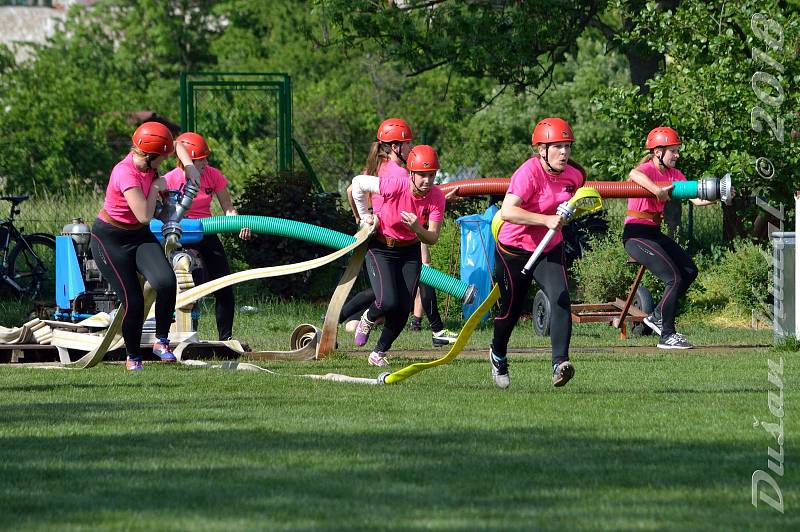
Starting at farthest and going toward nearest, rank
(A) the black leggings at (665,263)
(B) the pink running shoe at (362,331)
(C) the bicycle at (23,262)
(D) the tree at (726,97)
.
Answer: (C) the bicycle at (23,262) → (D) the tree at (726,97) → (A) the black leggings at (665,263) → (B) the pink running shoe at (362,331)

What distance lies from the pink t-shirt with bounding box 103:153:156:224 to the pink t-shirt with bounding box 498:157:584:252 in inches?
113

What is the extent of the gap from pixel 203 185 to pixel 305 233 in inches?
87.0

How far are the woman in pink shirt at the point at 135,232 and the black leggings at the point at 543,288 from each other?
2.66m

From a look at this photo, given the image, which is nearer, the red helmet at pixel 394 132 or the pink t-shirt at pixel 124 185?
the pink t-shirt at pixel 124 185

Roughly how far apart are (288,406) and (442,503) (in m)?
3.34

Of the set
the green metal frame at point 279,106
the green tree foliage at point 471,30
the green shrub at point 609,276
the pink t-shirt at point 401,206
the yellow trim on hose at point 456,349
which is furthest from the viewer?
the green tree foliage at point 471,30

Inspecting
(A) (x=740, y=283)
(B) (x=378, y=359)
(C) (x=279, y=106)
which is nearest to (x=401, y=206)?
(B) (x=378, y=359)

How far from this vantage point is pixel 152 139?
11375 mm

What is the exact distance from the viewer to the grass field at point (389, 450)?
611cm

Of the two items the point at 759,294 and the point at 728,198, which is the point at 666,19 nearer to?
the point at 759,294

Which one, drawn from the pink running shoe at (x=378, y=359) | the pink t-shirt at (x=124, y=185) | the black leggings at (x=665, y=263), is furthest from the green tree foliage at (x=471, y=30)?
the pink t-shirt at (x=124, y=185)

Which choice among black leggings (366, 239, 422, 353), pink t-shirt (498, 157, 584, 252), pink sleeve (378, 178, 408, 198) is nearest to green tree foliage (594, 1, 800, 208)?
black leggings (366, 239, 422, 353)

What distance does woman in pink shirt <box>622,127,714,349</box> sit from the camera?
45.3ft

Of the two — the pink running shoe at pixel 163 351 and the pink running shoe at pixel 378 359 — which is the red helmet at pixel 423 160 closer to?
the pink running shoe at pixel 378 359
